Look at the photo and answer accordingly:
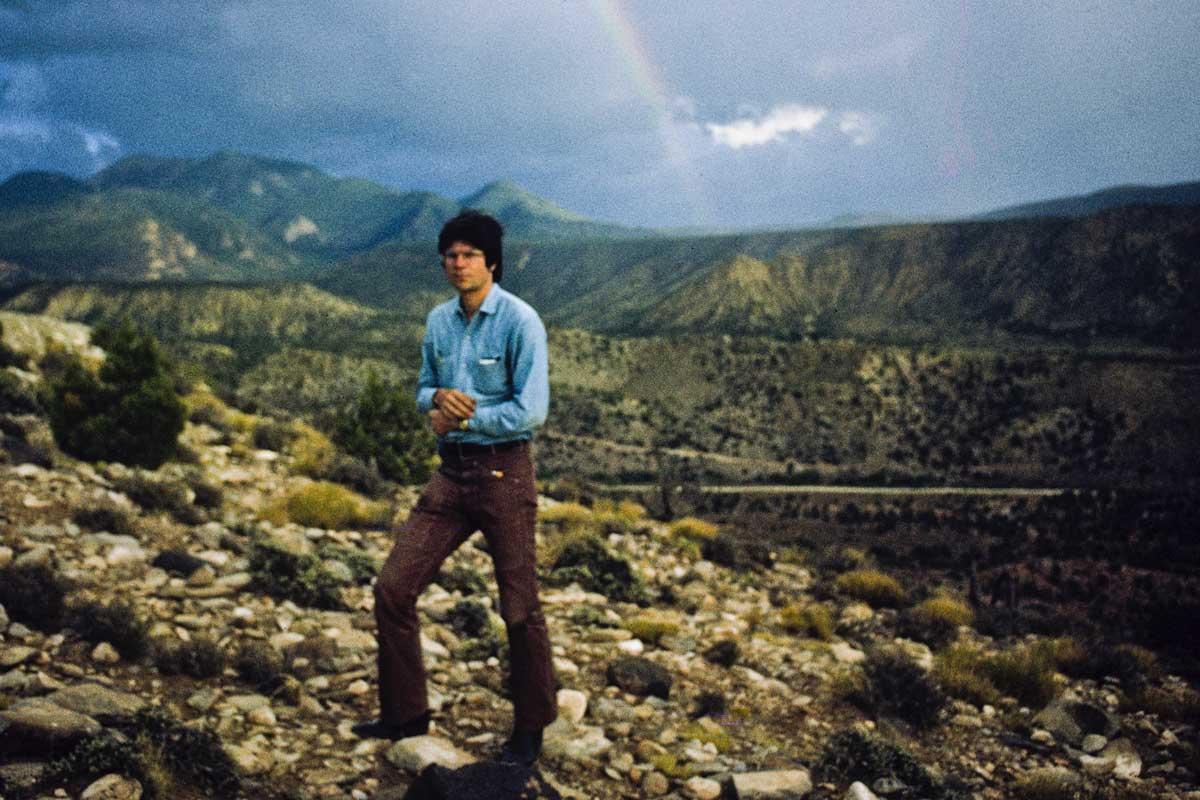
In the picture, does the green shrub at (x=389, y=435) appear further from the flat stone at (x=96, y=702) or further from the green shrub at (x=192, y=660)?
the flat stone at (x=96, y=702)

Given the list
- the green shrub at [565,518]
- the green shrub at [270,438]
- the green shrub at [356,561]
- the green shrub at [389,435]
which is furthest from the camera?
the green shrub at [389,435]

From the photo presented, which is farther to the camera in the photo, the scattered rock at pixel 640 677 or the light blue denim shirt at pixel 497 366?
the scattered rock at pixel 640 677

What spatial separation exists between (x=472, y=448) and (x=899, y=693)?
402 cm

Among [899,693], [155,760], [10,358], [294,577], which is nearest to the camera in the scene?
[155,760]

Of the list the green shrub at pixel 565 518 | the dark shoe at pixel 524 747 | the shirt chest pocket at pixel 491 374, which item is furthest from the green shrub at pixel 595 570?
the shirt chest pocket at pixel 491 374

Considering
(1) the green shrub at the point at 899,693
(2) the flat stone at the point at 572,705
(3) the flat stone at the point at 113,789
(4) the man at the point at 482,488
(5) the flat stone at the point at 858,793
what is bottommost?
(1) the green shrub at the point at 899,693

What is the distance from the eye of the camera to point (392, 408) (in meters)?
19.2

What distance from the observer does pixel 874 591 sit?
9547mm

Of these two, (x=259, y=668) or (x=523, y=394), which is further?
(x=259, y=668)

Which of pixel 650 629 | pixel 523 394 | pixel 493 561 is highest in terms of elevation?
pixel 523 394

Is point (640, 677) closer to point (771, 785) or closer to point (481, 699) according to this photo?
point (481, 699)

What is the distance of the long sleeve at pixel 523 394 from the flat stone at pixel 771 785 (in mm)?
2260

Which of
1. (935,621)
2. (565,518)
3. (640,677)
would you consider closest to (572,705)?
(640,677)

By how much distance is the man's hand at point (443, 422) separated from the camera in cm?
338
